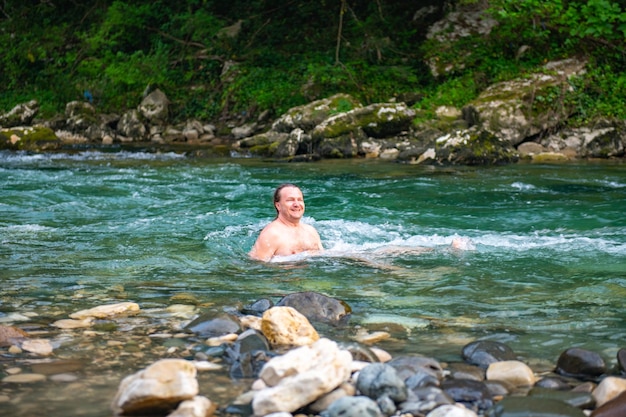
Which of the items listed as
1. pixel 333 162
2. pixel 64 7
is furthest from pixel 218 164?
pixel 64 7

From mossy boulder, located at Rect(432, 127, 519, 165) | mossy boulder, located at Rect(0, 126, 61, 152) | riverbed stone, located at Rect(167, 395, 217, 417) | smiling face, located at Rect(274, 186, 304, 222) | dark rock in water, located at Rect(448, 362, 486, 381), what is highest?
mossy boulder, located at Rect(0, 126, 61, 152)

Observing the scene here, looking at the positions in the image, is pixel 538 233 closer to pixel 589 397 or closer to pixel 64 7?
pixel 589 397

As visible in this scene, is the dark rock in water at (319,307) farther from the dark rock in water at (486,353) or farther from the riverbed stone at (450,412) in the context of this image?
the riverbed stone at (450,412)

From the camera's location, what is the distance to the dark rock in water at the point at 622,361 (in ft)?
12.9

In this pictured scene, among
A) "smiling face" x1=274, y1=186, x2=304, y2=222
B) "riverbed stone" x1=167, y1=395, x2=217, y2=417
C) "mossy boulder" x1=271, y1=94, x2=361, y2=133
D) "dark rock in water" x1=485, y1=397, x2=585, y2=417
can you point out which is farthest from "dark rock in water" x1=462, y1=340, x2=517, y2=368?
"mossy boulder" x1=271, y1=94, x2=361, y2=133

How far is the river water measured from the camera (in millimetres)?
4465

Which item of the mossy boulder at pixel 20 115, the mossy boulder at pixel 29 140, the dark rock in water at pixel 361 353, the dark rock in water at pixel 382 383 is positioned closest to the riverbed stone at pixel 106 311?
the dark rock in water at pixel 361 353

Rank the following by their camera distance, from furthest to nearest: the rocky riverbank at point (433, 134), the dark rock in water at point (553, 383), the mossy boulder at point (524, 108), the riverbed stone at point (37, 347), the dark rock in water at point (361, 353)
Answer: the mossy boulder at point (524, 108) → the rocky riverbank at point (433, 134) → the riverbed stone at point (37, 347) → the dark rock in water at point (361, 353) → the dark rock in water at point (553, 383)

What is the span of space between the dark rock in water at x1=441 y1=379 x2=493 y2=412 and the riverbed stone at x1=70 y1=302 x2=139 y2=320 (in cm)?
244

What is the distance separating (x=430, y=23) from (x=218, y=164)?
10.9m

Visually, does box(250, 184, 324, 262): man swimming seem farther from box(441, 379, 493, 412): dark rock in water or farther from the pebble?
box(441, 379, 493, 412): dark rock in water

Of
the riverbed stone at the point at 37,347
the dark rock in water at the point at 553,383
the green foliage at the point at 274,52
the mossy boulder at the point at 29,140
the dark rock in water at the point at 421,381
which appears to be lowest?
the dark rock in water at the point at 553,383

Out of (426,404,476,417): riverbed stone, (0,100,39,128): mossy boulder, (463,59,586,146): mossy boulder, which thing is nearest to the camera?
(426,404,476,417): riverbed stone

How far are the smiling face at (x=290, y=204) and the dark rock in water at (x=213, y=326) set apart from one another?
10.1 feet
